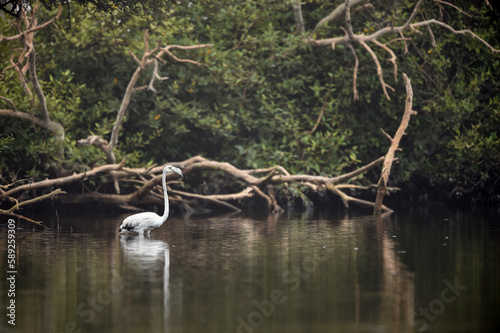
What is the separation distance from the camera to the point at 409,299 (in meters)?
9.63

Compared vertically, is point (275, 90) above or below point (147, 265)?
above

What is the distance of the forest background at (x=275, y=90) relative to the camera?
23.5 meters

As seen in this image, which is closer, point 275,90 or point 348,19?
point 348,19

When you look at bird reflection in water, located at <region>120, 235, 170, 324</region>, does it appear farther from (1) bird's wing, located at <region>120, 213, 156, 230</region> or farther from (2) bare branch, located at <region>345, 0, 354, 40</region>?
(2) bare branch, located at <region>345, 0, 354, 40</region>

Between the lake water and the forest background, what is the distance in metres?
5.89

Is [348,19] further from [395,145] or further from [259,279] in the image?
[259,279]

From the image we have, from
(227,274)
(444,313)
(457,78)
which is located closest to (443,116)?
(457,78)

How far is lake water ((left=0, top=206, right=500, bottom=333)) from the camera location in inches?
342

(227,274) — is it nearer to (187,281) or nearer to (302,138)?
(187,281)

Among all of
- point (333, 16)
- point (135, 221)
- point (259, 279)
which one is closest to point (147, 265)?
point (259, 279)

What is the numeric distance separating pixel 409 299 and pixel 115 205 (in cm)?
1465

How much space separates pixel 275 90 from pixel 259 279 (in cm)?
1514

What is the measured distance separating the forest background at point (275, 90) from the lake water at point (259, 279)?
589 cm

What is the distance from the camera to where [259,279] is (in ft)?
36.5
